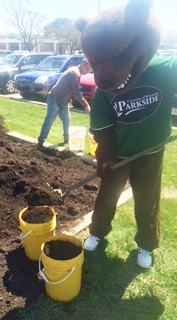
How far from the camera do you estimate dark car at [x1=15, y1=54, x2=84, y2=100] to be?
1110cm

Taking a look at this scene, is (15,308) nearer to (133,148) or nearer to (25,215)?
(25,215)

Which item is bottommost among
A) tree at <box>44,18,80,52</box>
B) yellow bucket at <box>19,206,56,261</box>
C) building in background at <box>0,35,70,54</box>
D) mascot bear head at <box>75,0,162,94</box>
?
building in background at <box>0,35,70,54</box>

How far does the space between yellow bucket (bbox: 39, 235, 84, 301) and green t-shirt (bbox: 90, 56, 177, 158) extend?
3.14 ft

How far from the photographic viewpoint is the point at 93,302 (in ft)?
7.80

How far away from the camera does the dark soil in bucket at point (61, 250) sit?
7.98 ft

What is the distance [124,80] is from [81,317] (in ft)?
5.79

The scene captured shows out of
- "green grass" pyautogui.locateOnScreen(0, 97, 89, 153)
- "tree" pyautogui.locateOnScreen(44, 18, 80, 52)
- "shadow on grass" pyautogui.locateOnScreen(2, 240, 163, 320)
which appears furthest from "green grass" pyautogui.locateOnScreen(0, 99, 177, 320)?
"tree" pyautogui.locateOnScreen(44, 18, 80, 52)

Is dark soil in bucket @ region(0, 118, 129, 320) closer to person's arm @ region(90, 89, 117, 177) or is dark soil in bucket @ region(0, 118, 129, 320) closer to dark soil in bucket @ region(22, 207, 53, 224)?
dark soil in bucket @ region(22, 207, 53, 224)

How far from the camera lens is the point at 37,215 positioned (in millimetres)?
2828

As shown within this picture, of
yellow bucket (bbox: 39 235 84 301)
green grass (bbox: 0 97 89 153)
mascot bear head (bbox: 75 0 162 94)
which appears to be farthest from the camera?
green grass (bbox: 0 97 89 153)

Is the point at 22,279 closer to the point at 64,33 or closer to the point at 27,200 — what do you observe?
the point at 27,200

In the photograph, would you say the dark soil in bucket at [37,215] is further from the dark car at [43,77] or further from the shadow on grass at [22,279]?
the dark car at [43,77]

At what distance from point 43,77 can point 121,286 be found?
9.78 metres

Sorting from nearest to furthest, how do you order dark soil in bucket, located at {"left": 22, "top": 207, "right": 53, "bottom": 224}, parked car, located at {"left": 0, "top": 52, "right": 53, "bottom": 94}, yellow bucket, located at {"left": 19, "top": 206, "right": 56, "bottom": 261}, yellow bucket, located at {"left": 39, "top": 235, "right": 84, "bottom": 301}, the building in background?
1. yellow bucket, located at {"left": 39, "top": 235, "right": 84, "bottom": 301}
2. yellow bucket, located at {"left": 19, "top": 206, "right": 56, "bottom": 261}
3. dark soil in bucket, located at {"left": 22, "top": 207, "right": 53, "bottom": 224}
4. parked car, located at {"left": 0, "top": 52, "right": 53, "bottom": 94}
5. the building in background
